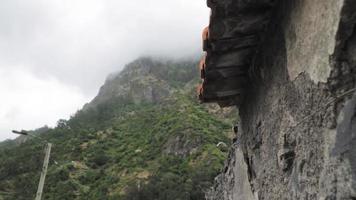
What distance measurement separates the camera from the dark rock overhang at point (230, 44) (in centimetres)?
328

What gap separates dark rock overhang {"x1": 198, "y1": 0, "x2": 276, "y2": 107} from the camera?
3275 millimetres

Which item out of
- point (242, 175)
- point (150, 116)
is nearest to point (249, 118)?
point (242, 175)

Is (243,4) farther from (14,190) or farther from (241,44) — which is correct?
(14,190)

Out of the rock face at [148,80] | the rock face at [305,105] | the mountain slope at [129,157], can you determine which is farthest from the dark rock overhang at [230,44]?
the rock face at [148,80]

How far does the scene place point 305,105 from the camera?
2.99 meters

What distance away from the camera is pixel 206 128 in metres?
41.4

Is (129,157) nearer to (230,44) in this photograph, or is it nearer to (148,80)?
(230,44)

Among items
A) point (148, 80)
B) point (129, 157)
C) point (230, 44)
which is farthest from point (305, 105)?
point (148, 80)

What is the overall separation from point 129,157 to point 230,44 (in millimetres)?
38418

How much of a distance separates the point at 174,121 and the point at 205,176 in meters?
17.0

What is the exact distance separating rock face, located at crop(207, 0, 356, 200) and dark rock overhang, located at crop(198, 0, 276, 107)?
0.11m

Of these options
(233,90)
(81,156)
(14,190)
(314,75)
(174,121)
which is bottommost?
(314,75)

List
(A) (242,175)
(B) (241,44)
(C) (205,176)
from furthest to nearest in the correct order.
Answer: (C) (205,176), (A) (242,175), (B) (241,44)

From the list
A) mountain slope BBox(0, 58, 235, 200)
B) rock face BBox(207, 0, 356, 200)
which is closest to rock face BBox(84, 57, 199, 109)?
mountain slope BBox(0, 58, 235, 200)
